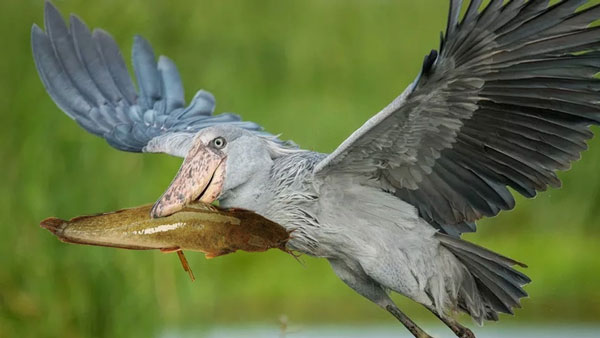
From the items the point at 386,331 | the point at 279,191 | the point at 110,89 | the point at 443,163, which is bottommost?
the point at 386,331

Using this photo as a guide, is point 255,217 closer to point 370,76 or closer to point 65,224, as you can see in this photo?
point 65,224

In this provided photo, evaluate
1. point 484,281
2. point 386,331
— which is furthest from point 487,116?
point 386,331

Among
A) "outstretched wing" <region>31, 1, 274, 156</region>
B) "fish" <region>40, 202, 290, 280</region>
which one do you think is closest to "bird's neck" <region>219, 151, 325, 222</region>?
"fish" <region>40, 202, 290, 280</region>

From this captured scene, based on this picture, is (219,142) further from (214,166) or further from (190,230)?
(190,230)

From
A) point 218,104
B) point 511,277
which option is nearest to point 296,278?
point 218,104

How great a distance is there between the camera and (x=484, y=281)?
4562 mm

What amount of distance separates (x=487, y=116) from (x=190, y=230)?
110 cm

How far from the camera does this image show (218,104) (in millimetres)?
8227

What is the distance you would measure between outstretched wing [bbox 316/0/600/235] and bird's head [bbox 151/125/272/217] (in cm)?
28

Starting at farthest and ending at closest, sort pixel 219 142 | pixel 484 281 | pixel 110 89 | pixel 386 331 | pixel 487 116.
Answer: pixel 386 331 < pixel 110 89 < pixel 484 281 < pixel 219 142 < pixel 487 116

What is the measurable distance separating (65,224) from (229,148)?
2.26 feet

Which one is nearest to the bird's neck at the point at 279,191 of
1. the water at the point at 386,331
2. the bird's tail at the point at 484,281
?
the bird's tail at the point at 484,281

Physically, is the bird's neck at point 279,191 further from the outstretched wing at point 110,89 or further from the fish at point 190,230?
the outstretched wing at point 110,89

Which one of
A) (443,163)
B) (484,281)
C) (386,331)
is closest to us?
(443,163)
